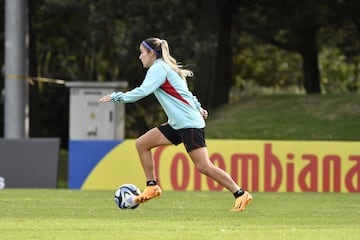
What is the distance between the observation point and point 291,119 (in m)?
27.7

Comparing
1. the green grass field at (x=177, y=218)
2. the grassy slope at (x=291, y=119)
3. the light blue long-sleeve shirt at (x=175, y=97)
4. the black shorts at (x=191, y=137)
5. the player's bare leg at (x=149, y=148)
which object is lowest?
the grassy slope at (x=291, y=119)

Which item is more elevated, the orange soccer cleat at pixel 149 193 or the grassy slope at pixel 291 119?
the orange soccer cleat at pixel 149 193

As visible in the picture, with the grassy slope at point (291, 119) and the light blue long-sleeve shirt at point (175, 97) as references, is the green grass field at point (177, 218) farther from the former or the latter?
the grassy slope at point (291, 119)

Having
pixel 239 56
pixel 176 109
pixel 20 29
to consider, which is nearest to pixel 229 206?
pixel 176 109

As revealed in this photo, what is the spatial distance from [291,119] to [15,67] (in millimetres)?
7417

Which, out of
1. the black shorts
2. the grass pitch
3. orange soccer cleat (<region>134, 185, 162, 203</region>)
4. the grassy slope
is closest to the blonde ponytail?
the black shorts

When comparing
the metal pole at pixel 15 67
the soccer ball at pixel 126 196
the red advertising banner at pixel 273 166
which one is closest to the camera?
the soccer ball at pixel 126 196

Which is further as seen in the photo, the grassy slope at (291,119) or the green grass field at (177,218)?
the grassy slope at (291,119)

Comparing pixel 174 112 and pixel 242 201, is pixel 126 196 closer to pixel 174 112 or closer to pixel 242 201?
pixel 174 112

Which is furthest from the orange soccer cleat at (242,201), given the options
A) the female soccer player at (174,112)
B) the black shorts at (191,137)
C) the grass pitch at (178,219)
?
the black shorts at (191,137)

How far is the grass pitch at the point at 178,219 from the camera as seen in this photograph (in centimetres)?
1042

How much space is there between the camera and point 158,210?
45.5 ft

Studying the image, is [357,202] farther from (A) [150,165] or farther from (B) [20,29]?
(B) [20,29]

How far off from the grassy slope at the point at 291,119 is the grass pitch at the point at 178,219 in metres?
9.43
